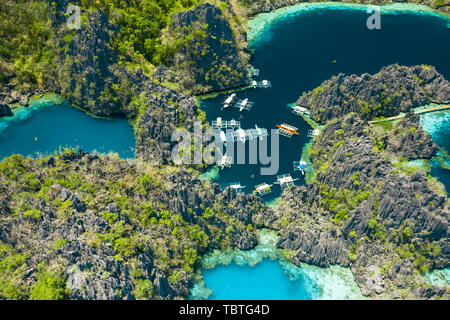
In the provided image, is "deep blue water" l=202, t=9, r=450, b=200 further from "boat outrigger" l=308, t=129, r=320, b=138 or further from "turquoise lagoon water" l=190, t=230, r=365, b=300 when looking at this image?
"turquoise lagoon water" l=190, t=230, r=365, b=300

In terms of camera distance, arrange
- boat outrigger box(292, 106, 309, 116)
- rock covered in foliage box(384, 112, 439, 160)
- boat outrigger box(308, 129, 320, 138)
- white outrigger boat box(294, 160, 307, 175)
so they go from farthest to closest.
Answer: boat outrigger box(292, 106, 309, 116), boat outrigger box(308, 129, 320, 138), rock covered in foliage box(384, 112, 439, 160), white outrigger boat box(294, 160, 307, 175)

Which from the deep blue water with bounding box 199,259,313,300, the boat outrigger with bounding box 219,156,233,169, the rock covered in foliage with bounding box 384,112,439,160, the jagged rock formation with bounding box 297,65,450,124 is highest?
the jagged rock formation with bounding box 297,65,450,124

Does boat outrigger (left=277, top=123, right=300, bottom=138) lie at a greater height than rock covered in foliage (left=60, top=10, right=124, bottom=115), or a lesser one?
lesser

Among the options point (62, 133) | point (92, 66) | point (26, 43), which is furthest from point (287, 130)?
point (26, 43)

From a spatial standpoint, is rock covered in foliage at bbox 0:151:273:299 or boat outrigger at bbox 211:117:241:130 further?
boat outrigger at bbox 211:117:241:130

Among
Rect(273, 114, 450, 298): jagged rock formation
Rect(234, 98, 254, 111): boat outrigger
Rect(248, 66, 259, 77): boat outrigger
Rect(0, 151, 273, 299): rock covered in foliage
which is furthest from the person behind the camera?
Rect(248, 66, 259, 77): boat outrigger

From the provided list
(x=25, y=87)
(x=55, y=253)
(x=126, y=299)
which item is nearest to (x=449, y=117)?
(x=126, y=299)

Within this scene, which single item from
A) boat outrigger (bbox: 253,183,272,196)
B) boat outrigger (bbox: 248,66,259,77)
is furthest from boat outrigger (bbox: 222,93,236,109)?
boat outrigger (bbox: 253,183,272,196)
